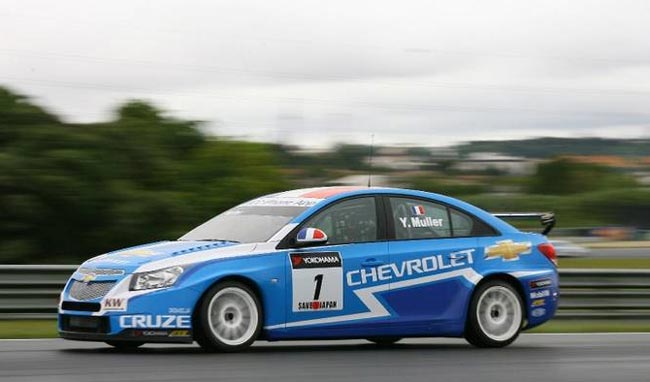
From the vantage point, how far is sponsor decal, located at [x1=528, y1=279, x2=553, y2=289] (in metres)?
11.1

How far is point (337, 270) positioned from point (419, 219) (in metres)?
1.11

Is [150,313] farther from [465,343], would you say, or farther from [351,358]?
[465,343]

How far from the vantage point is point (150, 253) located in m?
9.60

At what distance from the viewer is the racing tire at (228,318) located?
30.4ft

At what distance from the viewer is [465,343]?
11.4 m

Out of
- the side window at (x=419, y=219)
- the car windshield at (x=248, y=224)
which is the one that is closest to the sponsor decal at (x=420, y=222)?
the side window at (x=419, y=219)

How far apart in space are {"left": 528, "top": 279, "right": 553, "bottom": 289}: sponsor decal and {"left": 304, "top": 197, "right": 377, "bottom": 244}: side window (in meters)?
1.68

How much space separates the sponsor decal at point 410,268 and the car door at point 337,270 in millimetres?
12

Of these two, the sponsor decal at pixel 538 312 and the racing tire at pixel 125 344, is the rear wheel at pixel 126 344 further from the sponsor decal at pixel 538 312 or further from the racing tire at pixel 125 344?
the sponsor decal at pixel 538 312

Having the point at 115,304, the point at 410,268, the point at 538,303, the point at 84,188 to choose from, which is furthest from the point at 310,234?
the point at 84,188

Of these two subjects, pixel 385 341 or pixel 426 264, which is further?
pixel 385 341

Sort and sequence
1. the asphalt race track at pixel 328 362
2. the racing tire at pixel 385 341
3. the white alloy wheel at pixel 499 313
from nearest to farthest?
the asphalt race track at pixel 328 362
the white alloy wheel at pixel 499 313
the racing tire at pixel 385 341

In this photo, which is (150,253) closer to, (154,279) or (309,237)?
(154,279)

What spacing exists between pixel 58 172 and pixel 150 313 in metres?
15.4
